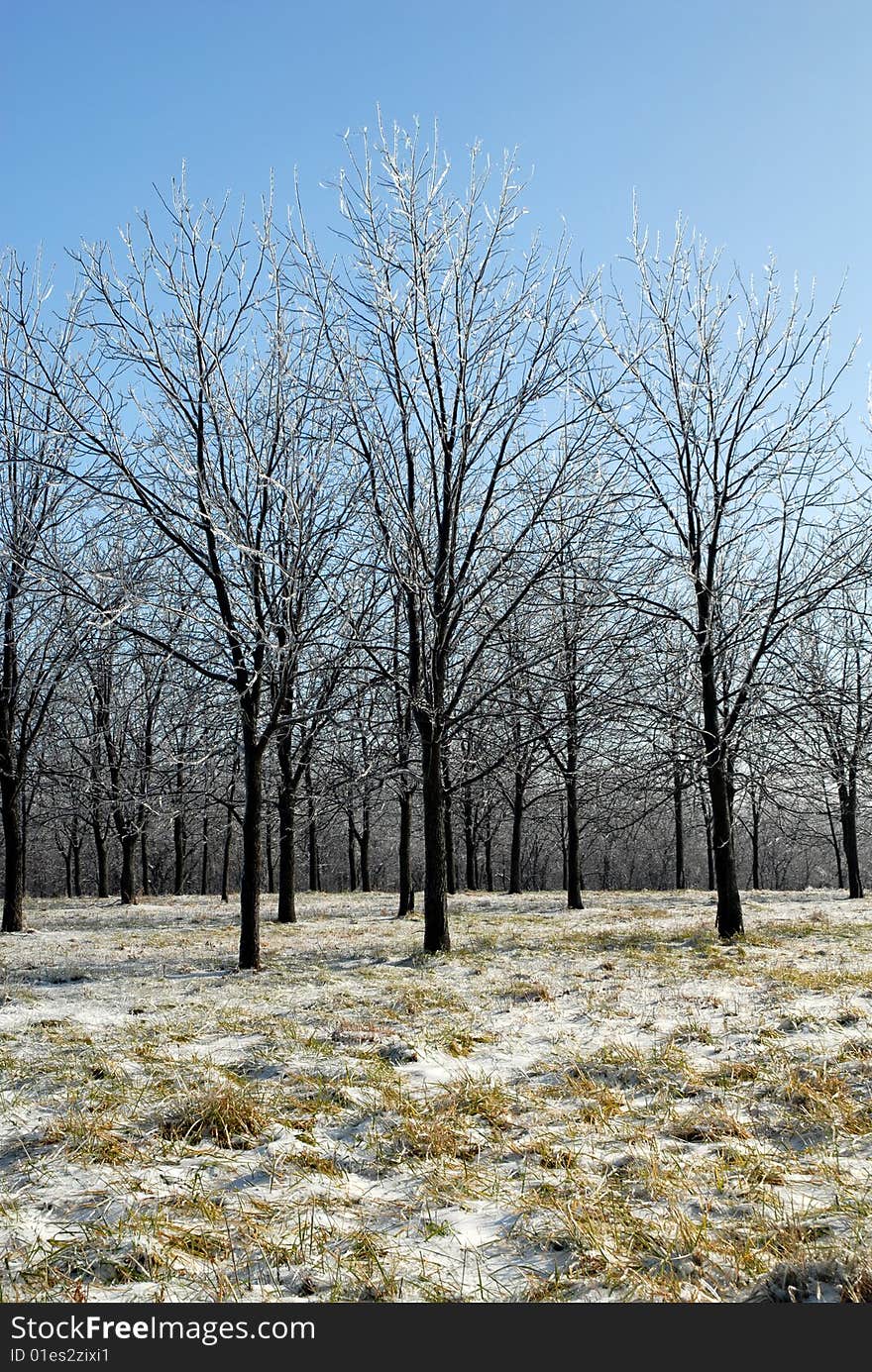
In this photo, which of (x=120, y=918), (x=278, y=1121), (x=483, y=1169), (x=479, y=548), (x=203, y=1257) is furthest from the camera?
(x=120, y=918)

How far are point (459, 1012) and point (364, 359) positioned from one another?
8.18m

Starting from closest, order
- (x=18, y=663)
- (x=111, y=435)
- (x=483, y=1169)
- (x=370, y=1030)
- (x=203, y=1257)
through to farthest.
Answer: (x=203, y=1257) → (x=483, y=1169) → (x=370, y=1030) → (x=111, y=435) → (x=18, y=663)

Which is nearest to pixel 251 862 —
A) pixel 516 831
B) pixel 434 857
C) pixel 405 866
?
pixel 434 857

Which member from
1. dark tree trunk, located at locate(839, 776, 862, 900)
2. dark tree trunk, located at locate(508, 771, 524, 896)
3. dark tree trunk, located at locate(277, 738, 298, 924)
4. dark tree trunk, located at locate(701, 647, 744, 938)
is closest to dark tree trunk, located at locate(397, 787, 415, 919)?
dark tree trunk, located at locate(277, 738, 298, 924)

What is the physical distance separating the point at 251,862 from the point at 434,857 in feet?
7.20

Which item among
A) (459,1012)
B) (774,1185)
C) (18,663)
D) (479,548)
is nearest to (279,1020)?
(459,1012)

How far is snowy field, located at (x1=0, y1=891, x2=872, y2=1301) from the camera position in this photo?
2527 mm

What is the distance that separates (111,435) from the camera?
29.0ft

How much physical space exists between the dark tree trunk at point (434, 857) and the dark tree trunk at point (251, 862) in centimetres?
200

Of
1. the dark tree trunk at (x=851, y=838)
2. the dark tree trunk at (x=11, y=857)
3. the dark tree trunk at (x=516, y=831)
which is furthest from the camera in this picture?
the dark tree trunk at (x=516, y=831)

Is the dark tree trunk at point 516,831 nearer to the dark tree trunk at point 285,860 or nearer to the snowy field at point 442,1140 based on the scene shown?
the dark tree trunk at point 285,860

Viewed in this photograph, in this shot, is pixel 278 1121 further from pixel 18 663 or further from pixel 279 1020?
pixel 18 663

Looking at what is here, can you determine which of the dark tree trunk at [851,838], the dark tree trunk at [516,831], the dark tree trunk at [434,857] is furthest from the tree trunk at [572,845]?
the dark tree trunk at [434,857]

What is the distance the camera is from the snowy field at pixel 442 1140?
8.29 feet
